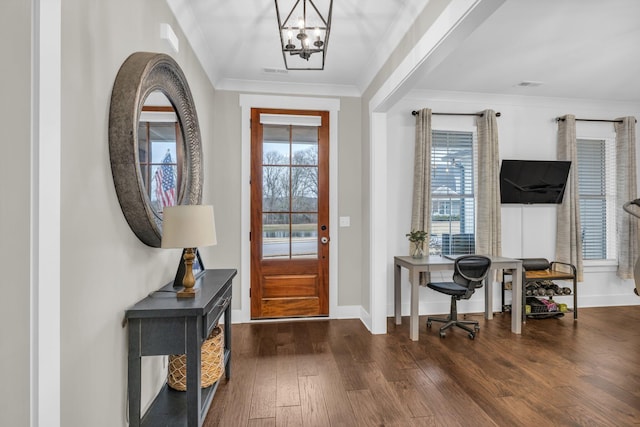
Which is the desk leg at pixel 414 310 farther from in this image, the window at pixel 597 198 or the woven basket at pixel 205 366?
the window at pixel 597 198

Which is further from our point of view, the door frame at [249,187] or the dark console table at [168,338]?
the door frame at [249,187]

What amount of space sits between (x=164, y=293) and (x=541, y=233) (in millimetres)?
4574

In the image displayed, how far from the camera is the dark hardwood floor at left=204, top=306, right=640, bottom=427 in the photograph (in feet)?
6.89

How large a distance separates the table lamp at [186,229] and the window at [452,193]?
10.4 ft

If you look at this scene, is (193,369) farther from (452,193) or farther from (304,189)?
(452,193)

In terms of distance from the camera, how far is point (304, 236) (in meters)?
3.91

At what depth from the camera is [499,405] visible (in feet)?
7.25

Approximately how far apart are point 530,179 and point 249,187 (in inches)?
139

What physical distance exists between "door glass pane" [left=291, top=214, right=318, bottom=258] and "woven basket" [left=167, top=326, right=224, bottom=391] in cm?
173

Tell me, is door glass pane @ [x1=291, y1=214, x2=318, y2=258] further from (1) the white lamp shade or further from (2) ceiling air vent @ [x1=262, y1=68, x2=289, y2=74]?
(1) the white lamp shade

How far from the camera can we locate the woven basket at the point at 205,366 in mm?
2109

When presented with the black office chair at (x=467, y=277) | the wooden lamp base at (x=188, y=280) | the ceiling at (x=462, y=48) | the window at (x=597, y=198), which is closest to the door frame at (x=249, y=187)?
the ceiling at (x=462, y=48)
